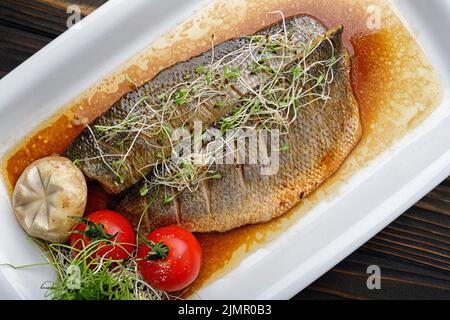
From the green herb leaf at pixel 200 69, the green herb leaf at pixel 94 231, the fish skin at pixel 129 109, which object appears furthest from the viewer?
the green herb leaf at pixel 200 69

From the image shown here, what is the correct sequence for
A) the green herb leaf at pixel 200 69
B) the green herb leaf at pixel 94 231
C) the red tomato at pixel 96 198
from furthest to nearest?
the red tomato at pixel 96 198, the green herb leaf at pixel 200 69, the green herb leaf at pixel 94 231

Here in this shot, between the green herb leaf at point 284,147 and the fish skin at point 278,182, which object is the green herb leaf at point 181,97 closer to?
the fish skin at point 278,182

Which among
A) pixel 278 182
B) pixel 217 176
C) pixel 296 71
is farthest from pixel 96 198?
pixel 296 71

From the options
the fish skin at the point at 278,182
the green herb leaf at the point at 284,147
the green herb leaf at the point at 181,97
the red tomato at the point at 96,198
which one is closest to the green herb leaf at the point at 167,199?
the fish skin at the point at 278,182

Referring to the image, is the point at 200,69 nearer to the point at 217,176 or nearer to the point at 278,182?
the point at 217,176

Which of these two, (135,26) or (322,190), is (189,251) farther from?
(135,26)

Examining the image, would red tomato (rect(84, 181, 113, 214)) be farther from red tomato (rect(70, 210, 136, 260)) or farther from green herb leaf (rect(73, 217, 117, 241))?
green herb leaf (rect(73, 217, 117, 241))
